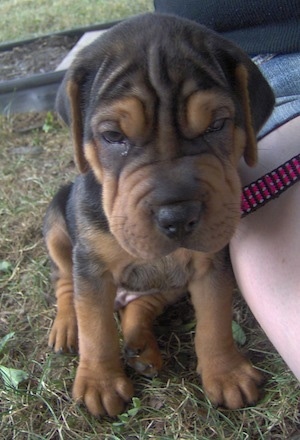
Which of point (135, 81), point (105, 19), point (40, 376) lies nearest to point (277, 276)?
point (135, 81)


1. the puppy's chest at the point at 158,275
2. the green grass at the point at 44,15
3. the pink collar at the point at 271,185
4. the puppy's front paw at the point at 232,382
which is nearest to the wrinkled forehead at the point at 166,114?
the pink collar at the point at 271,185

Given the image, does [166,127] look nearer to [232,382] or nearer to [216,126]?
[216,126]

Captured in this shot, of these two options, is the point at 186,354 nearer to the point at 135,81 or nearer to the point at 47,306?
the point at 47,306

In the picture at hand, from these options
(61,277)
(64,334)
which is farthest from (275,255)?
(61,277)

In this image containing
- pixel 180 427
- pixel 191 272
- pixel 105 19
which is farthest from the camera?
pixel 105 19

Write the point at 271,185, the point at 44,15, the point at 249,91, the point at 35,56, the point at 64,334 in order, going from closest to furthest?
the point at 249,91
the point at 271,185
the point at 64,334
the point at 35,56
the point at 44,15

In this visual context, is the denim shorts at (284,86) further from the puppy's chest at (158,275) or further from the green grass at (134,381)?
the green grass at (134,381)
